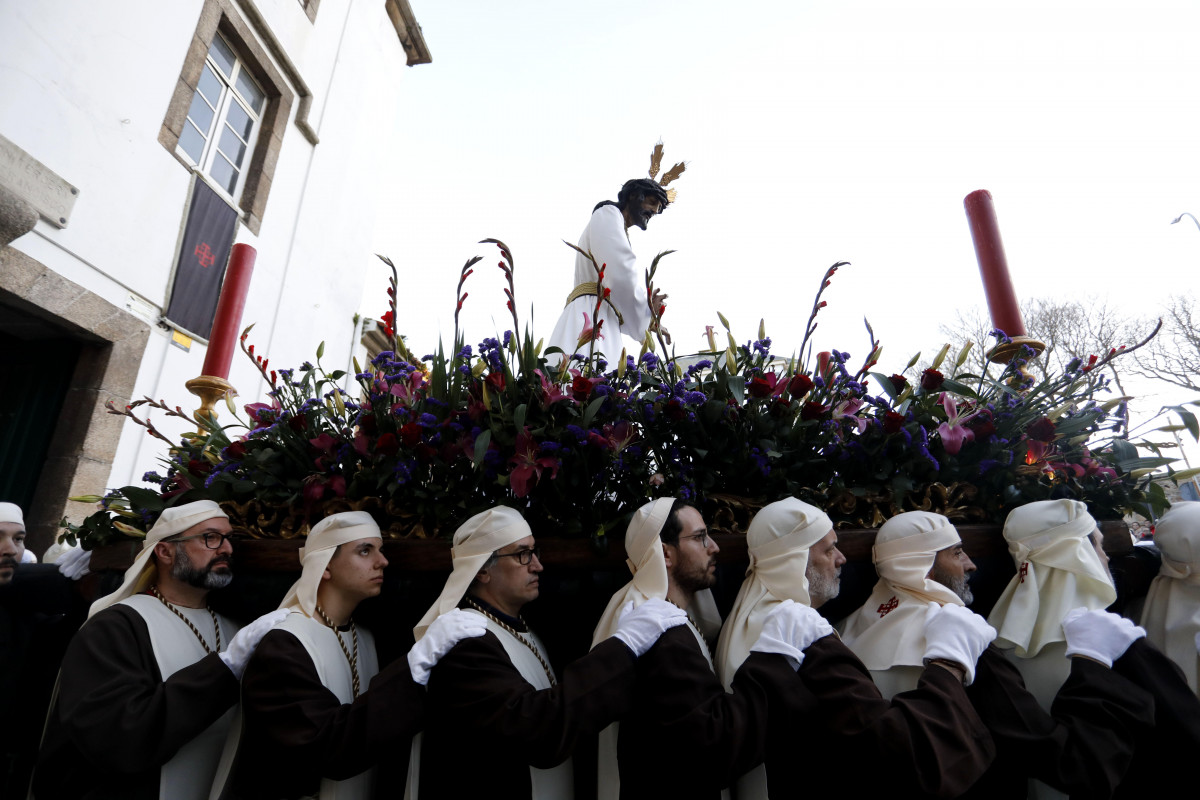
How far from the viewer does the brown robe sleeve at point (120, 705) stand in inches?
83.4

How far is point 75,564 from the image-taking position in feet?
10.6

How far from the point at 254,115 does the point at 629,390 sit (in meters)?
7.49

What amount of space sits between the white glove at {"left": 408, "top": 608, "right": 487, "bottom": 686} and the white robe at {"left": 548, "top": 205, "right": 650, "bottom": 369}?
5.01 ft

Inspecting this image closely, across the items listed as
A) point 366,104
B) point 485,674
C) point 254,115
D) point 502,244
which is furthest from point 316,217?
point 485,674

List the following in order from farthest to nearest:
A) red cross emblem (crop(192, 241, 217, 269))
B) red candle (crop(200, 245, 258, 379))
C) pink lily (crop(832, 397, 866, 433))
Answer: red cross emblem (crop(192, 241, 217, 269)) → red candle (crop(200, 245, 258, 379)) → pink lily (crop(832, 397, 866, 433))

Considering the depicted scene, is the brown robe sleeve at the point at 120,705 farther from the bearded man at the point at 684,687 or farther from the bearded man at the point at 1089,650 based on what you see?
the bearded man at the point at 1089,650

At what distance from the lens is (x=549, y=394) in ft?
7.49

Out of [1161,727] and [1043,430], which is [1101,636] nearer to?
[1161,727]

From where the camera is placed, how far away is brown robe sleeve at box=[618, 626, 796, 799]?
6.02ft

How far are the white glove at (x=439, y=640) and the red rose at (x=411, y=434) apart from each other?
1.87 ft

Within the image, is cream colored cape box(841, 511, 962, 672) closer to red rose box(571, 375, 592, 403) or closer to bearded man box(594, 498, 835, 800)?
bearded man box(594, 498, 835, 800)

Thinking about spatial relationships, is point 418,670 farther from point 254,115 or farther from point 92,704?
point 254,115

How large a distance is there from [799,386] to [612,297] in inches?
53.8

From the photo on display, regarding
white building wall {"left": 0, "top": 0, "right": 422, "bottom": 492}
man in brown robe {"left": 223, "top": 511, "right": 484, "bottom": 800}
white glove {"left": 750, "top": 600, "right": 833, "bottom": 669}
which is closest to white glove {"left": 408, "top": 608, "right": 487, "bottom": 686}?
man in brown robe {"left": 223, "top": 511, "right": 484, "bottom": 800}
